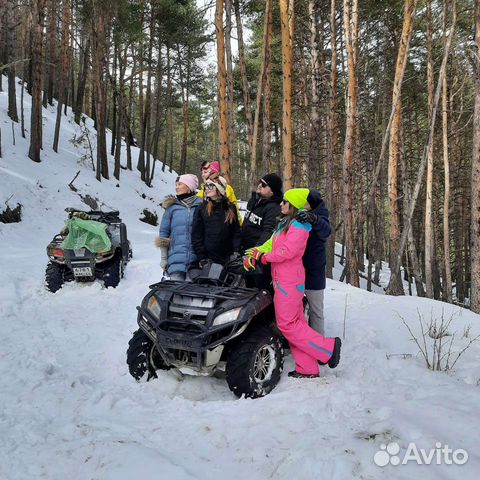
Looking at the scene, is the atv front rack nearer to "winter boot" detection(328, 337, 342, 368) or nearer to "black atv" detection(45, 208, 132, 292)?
"winter boot" detection(328, 337, 342, 368)

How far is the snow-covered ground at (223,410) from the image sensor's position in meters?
2.53

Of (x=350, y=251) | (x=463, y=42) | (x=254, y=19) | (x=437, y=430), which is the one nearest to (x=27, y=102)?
(x=254, y=19)

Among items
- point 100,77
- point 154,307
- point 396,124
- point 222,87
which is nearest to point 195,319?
point 154,307

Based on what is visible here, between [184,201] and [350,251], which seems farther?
[350,251]

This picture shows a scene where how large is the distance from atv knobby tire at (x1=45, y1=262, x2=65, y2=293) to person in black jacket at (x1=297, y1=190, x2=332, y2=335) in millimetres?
5205

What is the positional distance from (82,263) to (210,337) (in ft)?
16.2

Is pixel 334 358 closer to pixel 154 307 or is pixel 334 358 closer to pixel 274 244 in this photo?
pixel 274 244

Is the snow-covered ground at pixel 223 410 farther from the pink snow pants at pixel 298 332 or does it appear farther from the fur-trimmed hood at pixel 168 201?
the fur-trimmed hood at pixel 168 201

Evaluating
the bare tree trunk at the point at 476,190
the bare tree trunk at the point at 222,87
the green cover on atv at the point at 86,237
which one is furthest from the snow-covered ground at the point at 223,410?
the bare tree trunk at the point at 222,87

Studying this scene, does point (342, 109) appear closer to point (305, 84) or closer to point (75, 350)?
point (305, 84)

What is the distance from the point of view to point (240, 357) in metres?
3.50

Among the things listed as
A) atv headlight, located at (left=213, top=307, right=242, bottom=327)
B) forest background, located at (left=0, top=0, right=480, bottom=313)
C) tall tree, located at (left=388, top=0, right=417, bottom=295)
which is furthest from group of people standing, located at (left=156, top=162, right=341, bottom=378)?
tall tree, located at (left=388, top=0, right=417, bottom=295)

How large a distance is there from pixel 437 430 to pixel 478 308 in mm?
6568

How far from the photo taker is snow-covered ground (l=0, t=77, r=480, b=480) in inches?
99.6
